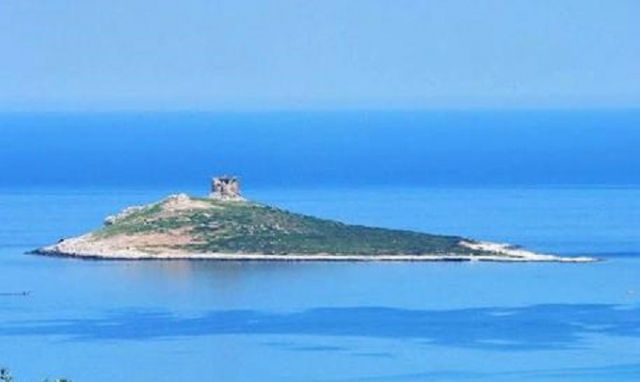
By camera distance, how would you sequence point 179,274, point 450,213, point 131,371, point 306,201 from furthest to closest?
point 306,201 → point 450,213 → point 179,274 → point 131,371

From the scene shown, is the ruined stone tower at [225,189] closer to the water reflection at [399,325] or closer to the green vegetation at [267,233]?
the green vegetation at [267,233]

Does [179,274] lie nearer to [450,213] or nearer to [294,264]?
[294,264]

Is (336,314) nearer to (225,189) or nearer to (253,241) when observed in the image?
(253,241)

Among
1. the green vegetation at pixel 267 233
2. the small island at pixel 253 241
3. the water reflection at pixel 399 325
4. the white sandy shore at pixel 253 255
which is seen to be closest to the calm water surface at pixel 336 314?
the water reflection at pixel 399 325

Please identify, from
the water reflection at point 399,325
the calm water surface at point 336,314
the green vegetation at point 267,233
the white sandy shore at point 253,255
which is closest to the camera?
the calm water surface at point 336,314

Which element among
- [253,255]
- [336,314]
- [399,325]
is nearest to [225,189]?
[253,255]

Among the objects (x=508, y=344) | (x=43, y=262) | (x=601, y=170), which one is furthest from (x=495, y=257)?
(x=601, y=170)

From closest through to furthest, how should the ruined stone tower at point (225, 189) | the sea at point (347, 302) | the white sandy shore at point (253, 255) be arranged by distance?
1. the sea at point (347, 302)
2. the white sandy shore at point (253, 255)
3. the ruined stone tower at point (225, 189)
